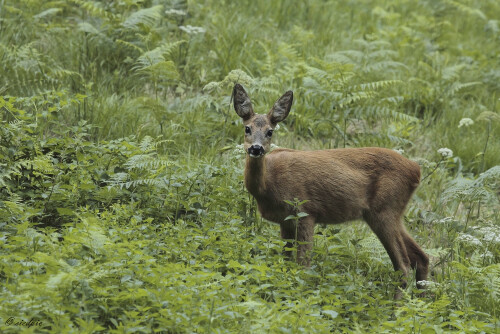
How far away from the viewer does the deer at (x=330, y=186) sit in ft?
19.2

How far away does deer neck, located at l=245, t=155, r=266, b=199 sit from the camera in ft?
18.9

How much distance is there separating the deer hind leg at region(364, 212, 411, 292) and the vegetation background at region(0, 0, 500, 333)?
0.44 ft

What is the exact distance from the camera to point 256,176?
19.0ft

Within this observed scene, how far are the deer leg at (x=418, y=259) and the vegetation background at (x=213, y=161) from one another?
133 millimetres

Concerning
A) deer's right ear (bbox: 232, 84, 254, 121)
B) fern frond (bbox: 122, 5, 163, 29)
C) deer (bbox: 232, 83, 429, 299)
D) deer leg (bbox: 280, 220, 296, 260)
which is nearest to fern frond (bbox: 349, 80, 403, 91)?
deer (bbox: 232, 83, 429, 299)

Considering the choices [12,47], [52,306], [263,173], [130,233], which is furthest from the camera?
[12,47]

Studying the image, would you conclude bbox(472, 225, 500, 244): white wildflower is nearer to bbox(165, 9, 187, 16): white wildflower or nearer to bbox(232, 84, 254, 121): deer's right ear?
bbox(232, 84, 254, 121): deer's right ear

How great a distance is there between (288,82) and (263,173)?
3.07 meters

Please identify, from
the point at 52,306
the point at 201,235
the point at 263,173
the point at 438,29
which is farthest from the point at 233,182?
the point at 438,29

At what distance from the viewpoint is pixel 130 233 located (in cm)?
509

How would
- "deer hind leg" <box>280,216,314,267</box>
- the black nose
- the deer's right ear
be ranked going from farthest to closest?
the deer's right ear → "deer hind leg" <box>280,216,314,267</box> → the black nose

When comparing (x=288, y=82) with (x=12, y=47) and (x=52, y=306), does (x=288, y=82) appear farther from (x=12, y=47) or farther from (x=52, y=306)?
(x=52, y=306)

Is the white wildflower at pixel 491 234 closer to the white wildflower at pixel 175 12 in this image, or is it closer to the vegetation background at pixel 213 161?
the vegetation background at pixel 213 161

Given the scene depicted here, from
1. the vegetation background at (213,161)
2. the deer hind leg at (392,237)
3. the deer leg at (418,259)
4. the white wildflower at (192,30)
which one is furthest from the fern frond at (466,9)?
the deer hind leg at (392,237)
